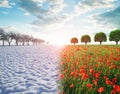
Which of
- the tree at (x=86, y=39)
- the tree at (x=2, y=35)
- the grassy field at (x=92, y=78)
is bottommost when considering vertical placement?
the grassy field at (x=92, y=78)

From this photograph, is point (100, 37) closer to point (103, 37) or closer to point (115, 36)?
point (103, 37)

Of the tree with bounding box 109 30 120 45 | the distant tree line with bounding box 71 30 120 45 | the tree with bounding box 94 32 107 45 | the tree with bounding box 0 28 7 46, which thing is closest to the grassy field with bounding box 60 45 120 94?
the tree with bounding box 109 30 120 45

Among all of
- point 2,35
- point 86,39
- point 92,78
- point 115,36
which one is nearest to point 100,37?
point 115,36

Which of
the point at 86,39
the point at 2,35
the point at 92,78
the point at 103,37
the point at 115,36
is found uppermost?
the point at 2,35

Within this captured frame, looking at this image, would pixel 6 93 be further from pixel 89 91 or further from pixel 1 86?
pixel 89 91

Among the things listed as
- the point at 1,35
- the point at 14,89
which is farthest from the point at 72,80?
the point at 1,35

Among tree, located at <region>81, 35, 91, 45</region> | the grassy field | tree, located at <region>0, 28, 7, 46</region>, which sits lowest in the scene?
the grassy field

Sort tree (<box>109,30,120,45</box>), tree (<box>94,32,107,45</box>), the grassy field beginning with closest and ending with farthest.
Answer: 1. the grassy field
2. tree (<box>109,30,120,45</box>)
3. tree (<box>94,32,107,45</box>)

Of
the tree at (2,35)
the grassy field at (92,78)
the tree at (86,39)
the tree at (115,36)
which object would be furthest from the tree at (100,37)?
the grassy field at (92,78)

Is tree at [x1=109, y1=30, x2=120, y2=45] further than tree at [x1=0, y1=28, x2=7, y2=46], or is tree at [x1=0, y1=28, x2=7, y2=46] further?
tree at [x1=0, y1=28, x2=7, y2=46]

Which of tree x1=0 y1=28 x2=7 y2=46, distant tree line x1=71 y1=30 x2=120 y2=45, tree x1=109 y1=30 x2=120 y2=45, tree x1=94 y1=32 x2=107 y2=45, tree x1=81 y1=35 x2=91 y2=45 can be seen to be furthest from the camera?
tree x1=0 y1=28 x2=7 y2=46

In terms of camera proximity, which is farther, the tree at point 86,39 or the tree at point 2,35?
the tree at point 2,35

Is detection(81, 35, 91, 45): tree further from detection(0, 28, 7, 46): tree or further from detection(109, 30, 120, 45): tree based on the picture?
detection(0, 28, 7, 46): tree

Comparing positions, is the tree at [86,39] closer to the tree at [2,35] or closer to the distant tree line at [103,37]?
the distant tree line at [103,37]
